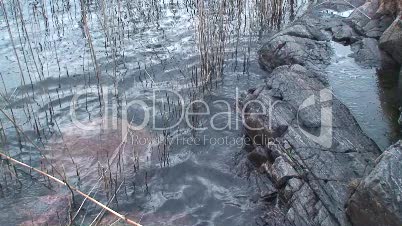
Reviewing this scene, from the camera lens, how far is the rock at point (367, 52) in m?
6.35

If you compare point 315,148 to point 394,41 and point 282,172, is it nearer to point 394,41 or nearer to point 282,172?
point 282,172

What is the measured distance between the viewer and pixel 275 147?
179 inches

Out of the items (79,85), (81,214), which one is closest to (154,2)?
(79,85)

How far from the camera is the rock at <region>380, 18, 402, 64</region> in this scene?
5992 millimetres

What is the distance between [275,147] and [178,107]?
1.97 meters

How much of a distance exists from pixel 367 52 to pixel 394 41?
565mm

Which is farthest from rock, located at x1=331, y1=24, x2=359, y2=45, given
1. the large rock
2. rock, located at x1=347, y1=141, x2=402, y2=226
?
rock, located at x1=347, y1=141, x2=402, y2=226

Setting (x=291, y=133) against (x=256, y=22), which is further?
(x=256, y=22)

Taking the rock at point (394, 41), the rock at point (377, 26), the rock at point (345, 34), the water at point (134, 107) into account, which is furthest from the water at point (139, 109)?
the rock at point (377, 26)

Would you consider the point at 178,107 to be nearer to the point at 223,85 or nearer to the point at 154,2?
the point at 223,85

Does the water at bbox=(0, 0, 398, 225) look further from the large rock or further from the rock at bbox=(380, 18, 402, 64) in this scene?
the rock at bbox=(380, 18, 402, 64)

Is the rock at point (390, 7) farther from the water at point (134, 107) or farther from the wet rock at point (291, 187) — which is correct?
the wet rock at point (291, 187)

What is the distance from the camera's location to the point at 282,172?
4.20 m

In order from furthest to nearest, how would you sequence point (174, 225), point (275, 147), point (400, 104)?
1. point (400, 104)
2. point (275, 147)
3. point (174, 225)
